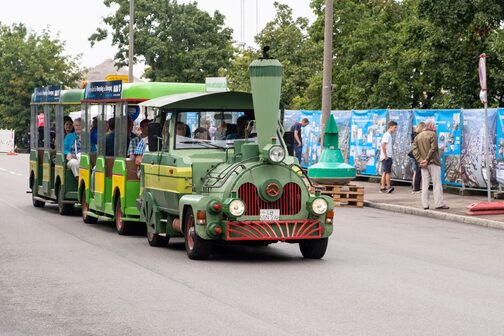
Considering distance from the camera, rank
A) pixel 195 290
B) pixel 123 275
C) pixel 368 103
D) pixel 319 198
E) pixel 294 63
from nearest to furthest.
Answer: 1. pixel 195 290
2. pixel 123 275
3. pixel 319 198
4. pixel 368 103
5. pixel 294 63

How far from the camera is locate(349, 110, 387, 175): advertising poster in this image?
3406 cm

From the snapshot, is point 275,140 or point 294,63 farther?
point 294,63

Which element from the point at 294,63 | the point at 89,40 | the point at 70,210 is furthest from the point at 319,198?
the point at 89,40

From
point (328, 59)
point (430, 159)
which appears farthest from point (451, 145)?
point (430, 159)

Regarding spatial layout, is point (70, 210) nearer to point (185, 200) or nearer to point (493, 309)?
point (185, 200)

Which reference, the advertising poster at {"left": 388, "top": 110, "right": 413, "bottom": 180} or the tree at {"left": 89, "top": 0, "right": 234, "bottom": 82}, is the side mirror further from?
the tree at {"left": 89, "top": 0, "right": 234, "bottom": 82}

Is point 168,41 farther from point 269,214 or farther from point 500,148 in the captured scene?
point 269,214

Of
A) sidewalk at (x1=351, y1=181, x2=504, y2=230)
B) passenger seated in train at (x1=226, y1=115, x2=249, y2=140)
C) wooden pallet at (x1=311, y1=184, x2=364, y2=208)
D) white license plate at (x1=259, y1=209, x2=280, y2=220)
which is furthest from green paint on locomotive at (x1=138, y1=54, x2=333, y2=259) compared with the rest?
wooden pallet at (x1=311, y1=184, x2=364, y2=208)

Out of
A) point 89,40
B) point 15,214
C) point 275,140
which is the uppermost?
point 89,40

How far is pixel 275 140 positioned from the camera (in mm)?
15375

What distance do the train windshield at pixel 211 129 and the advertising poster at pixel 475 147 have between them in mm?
11810

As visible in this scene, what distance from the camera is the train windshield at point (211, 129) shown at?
54.6 feet

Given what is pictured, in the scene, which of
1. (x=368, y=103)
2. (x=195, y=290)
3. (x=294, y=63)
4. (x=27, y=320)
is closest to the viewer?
(x=27, y=320)

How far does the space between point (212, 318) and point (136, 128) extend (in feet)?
31.2
